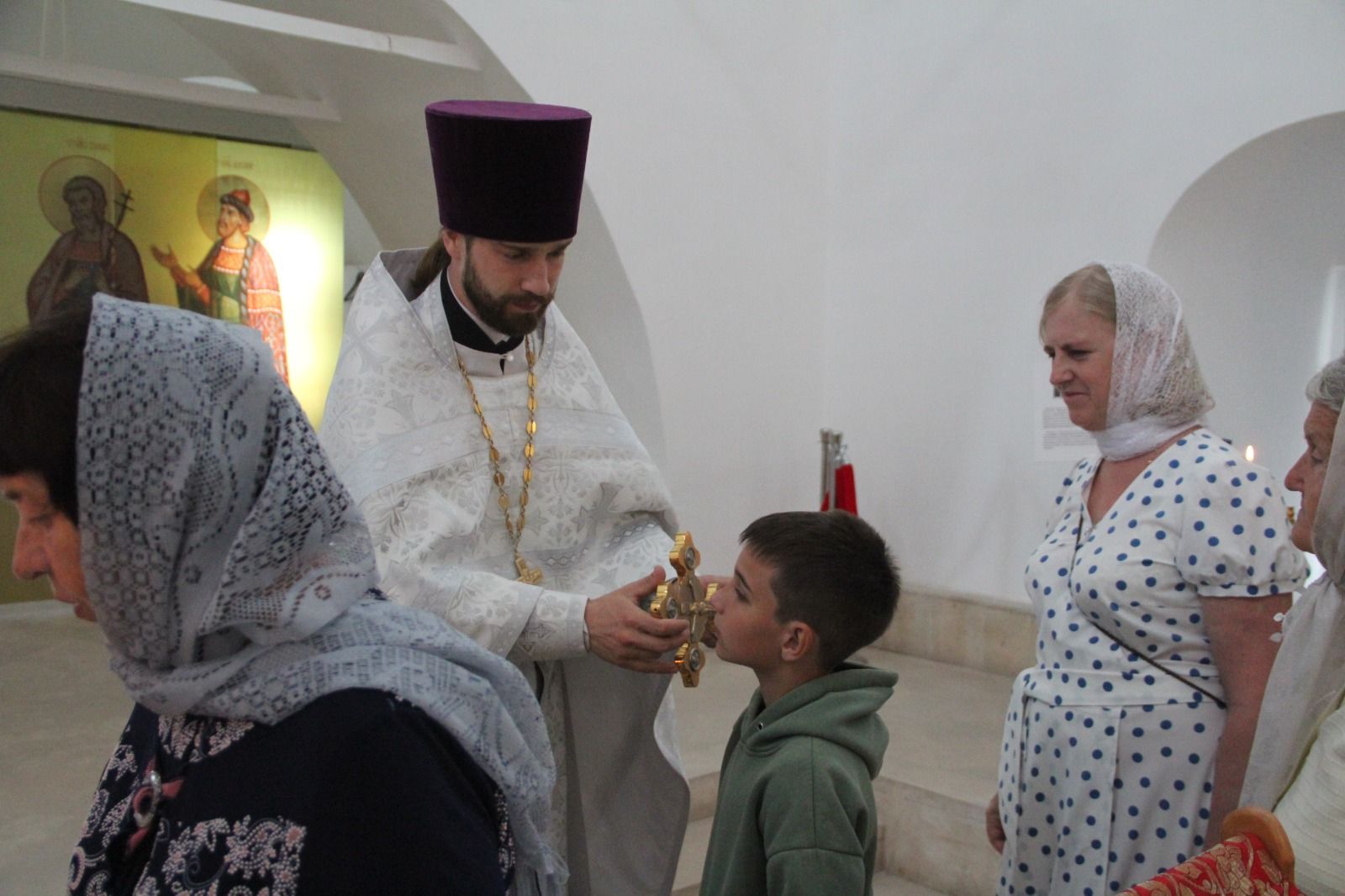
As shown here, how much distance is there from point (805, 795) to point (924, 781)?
2.58m

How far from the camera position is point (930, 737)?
474cm

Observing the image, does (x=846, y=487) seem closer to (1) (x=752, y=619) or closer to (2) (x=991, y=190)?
(2) (x=991, y=190)

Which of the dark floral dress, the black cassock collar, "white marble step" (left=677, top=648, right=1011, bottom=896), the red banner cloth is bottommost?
"white marble step" (left=677, top=648, right=1011, bottom=896)

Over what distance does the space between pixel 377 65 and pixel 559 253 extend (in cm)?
343

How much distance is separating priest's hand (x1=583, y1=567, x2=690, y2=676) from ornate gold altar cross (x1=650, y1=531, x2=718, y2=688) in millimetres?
24

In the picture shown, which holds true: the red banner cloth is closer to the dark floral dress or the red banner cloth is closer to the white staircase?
the white staircase

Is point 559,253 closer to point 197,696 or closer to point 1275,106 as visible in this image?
point 197,696

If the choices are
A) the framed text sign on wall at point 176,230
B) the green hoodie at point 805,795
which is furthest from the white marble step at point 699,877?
the framed text sign on wall at point 176,230

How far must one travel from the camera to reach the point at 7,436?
1144mm

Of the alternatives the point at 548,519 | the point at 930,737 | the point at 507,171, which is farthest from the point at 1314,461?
the point at 930,737

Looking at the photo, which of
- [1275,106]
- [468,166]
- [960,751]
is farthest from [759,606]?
[1275,106]

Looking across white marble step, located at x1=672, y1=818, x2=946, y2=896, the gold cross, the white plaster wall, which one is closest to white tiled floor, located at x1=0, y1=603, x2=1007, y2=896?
white marble step, located at x1=672, y1=818, x2=946, y2=896

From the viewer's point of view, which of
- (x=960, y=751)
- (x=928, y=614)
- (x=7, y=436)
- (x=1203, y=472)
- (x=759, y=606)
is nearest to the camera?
(x=7, y=436)

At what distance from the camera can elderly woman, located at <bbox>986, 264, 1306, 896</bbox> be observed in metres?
2.15
